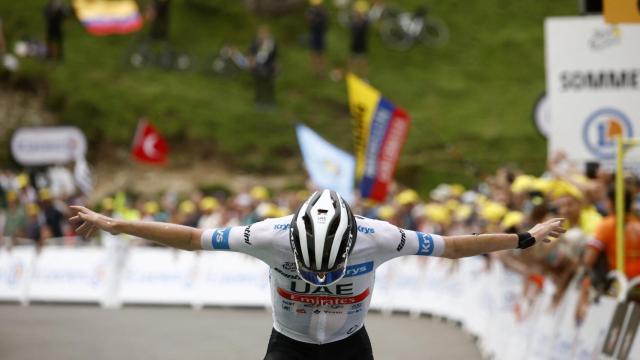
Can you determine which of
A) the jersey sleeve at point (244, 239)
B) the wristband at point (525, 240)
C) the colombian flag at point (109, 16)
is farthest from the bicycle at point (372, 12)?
the jersey sleeve at point (244, 239)

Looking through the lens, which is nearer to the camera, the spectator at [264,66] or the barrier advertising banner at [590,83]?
the barrier advertising banner at [590,83]

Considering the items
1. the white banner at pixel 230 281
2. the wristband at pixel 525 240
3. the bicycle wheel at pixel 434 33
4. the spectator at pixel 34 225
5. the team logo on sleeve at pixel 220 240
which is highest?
the team logo on sleeve at pixel 220 240

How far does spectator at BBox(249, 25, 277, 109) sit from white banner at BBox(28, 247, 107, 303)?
23.2 meters

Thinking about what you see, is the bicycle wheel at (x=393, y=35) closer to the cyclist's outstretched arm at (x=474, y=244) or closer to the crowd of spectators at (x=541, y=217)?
the crowd of spectators at (x=541, y=217)

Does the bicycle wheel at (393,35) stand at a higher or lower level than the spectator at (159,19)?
lower

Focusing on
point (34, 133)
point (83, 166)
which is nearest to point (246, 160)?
point (34, 133)

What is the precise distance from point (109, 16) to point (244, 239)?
46323mm

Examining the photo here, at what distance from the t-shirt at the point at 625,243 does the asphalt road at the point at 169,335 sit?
430 cm

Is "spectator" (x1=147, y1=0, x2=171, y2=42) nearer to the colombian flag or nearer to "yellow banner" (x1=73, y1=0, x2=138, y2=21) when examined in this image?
the colombian flag

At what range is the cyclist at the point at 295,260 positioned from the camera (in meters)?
6.43

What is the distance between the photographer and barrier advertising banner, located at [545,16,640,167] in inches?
492

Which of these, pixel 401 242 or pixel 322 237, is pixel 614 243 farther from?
pixel 322 237

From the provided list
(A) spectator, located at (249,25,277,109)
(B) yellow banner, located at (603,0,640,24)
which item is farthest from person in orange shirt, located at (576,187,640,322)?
(A) spectator, located at (249,25,277,109)

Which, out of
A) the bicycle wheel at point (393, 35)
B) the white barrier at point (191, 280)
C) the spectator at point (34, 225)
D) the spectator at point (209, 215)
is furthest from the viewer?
the bicycle wheel at point (393, 35)
